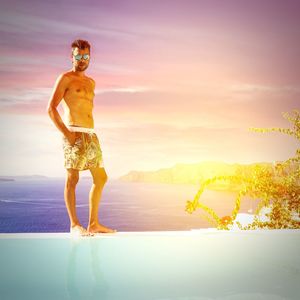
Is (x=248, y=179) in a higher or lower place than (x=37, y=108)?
lower

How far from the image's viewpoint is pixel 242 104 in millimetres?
6543

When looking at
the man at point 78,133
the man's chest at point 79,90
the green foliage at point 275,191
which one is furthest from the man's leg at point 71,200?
the green foliage at point 275,191

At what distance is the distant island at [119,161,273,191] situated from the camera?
6.53 m

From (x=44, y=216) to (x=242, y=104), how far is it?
650 cm

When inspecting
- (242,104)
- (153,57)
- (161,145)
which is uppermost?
(153,57)

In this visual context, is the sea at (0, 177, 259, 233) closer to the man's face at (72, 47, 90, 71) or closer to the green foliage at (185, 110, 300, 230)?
the green foliage at (185, 110, 300, 230)

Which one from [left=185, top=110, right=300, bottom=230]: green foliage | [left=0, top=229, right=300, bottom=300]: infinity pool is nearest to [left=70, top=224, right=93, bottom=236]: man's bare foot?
[left=0, top=229, right=300, bottom=300]: infinity pool

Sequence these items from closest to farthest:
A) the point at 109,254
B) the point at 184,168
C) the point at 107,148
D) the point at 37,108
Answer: the point at 109,254 → the point at 37,108 → the point at 107,148 → the point at 184,168

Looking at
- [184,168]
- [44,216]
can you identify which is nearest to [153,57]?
[184,168]

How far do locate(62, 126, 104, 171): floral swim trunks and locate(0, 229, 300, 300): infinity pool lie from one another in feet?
2.04

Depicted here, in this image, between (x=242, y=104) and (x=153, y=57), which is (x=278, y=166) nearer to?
(x=242, y=104)

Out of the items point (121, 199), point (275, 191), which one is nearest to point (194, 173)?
point (275, 191)

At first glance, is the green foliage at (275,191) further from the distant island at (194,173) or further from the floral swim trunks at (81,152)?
the floral swim trunks at (81,152)

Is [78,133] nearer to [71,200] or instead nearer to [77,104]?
[77,104]
